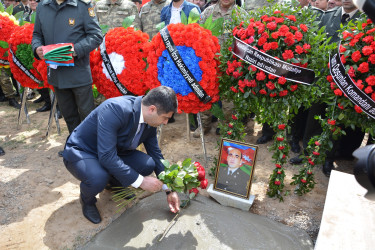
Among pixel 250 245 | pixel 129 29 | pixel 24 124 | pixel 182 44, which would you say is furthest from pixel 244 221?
pixel 24 124

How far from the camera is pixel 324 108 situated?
4418mm

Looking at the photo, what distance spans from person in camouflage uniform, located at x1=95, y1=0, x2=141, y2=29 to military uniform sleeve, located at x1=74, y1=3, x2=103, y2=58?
1.78m

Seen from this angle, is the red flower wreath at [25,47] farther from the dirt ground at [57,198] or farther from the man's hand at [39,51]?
the dirt ground at [57,198]

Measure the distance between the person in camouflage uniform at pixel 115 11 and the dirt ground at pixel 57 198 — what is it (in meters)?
2.31

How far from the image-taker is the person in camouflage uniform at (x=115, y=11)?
5.69m

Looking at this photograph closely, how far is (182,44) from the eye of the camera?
3.62 m

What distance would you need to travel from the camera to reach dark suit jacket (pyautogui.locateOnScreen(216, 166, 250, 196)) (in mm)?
3275

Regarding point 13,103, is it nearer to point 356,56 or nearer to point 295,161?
point 295,161

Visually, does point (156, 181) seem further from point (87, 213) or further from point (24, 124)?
point (24, 124)

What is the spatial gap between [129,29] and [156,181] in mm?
2368

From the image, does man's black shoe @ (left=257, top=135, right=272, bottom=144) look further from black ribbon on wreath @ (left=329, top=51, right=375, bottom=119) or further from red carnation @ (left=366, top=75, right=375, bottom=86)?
red carnation @ (left=366, top=75, right=375, bottom=86)

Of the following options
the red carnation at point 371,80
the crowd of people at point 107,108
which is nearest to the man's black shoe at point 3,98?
the crowd of people at point 107,108

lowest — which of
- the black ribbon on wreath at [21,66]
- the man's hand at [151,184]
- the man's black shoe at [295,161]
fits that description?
the man's black shoe at [295,161]

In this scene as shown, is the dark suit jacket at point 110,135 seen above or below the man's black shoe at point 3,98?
above
